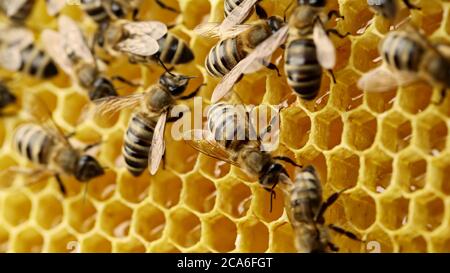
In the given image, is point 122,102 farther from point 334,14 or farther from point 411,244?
point 411,244

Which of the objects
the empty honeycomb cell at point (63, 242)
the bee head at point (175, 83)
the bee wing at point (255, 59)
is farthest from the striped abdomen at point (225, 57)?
the empty honeycomb cell at point (63, 242)

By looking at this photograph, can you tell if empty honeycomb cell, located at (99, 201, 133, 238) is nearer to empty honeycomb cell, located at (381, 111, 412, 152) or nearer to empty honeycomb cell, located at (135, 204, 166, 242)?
empty honeycomb cell, located at (135, 204, 166, 242)

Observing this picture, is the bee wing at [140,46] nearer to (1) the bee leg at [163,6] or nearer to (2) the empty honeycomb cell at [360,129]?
(1) the bee leg at [163,6]

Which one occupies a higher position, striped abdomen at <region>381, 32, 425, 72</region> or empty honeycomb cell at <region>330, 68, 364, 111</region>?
empty honeycomb cell at <region>330, 68, 364, 111</region>

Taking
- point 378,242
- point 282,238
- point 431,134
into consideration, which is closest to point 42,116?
point 282,238

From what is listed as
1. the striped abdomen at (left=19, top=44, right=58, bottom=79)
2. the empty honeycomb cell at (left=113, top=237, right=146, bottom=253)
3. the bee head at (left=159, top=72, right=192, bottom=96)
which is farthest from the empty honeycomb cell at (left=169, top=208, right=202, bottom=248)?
the striped abdomen at (left=19, top=44, right=58, bottom=79)
